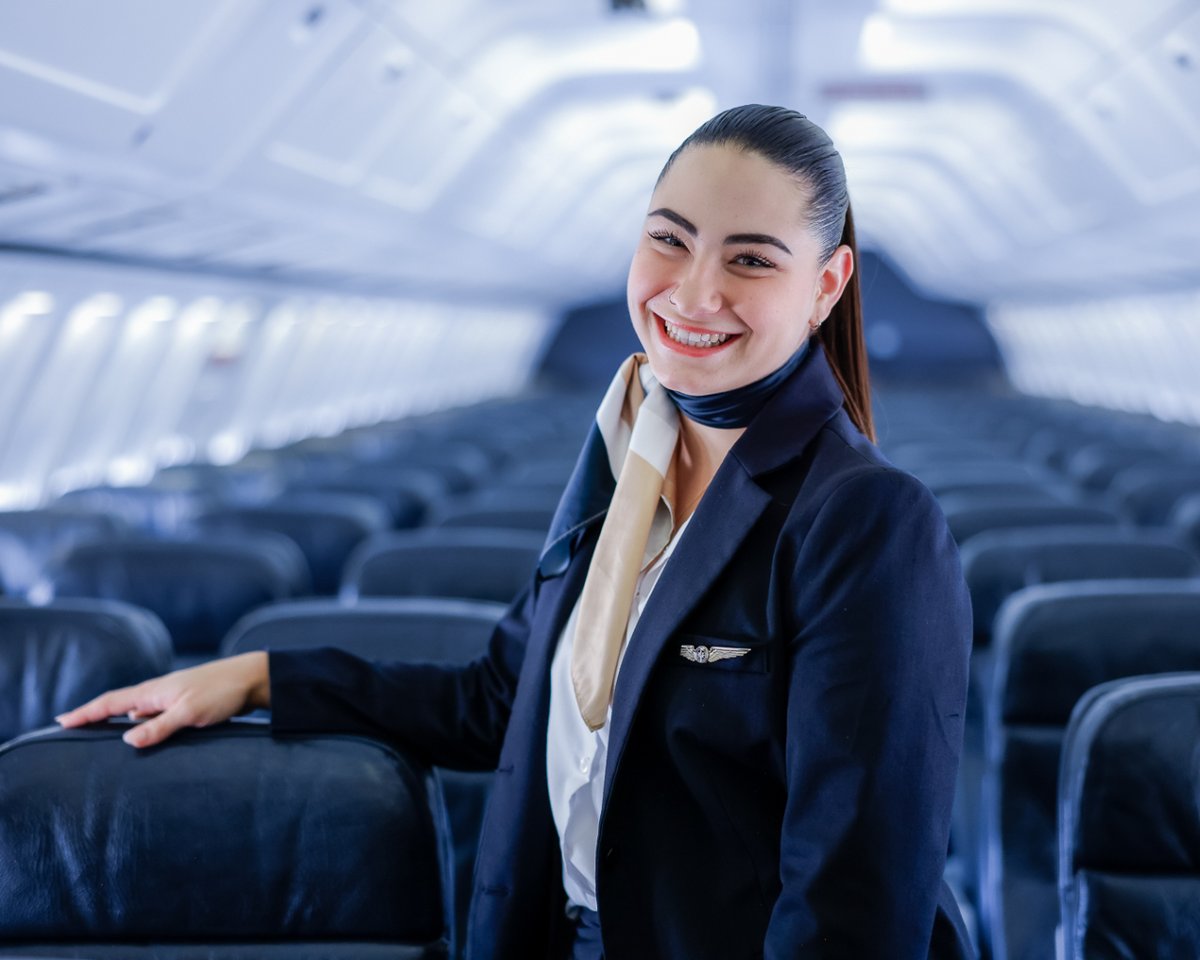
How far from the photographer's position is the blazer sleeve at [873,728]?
140 cm

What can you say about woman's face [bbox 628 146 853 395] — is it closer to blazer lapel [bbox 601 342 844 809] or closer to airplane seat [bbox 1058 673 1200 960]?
blazer lapel [bbox 601 342 844 809]

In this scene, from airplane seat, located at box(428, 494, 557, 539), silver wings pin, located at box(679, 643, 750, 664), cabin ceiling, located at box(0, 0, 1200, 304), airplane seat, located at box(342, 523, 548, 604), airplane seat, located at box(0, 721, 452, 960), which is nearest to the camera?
silver wings pin, located at box(679, 643, 750, 664)

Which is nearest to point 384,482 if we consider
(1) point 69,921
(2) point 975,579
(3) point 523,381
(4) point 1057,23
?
(2) point 975,579

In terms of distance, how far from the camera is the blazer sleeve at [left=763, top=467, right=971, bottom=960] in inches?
54.9

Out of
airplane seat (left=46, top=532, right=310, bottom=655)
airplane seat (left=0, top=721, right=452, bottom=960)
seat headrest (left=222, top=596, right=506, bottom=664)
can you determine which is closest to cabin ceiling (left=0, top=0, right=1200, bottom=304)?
airplane seat (left=46, top=532, right=310, bottom=655)

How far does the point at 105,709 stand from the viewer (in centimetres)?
191

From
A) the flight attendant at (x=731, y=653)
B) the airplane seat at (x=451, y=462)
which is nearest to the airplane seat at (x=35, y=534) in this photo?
the airplane seat at (x=451, y=462)

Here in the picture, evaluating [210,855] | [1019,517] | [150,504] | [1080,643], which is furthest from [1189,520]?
[150,504]

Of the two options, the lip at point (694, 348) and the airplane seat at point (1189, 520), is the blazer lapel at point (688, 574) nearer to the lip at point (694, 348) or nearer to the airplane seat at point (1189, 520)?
the lip at point (694, 348)

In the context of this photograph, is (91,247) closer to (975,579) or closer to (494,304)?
(975,579)

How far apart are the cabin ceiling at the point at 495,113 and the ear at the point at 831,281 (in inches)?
107

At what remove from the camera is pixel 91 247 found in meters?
6.67

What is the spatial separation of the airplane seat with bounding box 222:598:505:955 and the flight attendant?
2.56 feet

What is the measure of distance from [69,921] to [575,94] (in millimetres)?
7972
